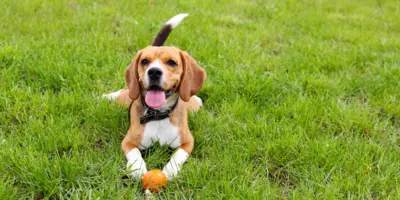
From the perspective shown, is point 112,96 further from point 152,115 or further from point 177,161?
point 177,161

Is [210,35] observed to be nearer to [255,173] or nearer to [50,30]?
[50,30]

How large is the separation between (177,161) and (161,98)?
1.92ft

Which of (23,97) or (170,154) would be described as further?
(23,97)

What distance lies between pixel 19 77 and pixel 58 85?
0.50 m

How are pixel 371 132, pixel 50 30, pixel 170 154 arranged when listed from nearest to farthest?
pixel 170 154 < pixel 371 132 < pixel 50 30

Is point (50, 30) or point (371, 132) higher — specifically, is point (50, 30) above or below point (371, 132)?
above

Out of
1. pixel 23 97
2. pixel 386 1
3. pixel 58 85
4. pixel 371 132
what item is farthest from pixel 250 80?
pixel 386 1

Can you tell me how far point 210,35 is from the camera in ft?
20.9

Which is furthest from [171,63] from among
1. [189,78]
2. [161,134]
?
[161,134]

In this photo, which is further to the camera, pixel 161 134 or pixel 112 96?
pixel 112 96

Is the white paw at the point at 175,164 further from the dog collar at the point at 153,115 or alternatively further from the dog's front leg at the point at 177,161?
the dog collar at the point at 153,115

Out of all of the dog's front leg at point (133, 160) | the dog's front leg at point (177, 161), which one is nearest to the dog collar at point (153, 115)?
the dog's front leg at point (133, 160)

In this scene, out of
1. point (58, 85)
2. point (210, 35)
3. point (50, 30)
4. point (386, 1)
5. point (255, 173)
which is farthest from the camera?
point (386, 1)

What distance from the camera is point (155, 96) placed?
3.28 metres
